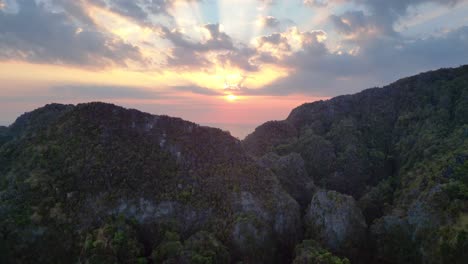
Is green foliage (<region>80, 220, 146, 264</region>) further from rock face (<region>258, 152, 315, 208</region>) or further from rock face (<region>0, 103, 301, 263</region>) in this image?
rock face (<region>258, 152, 315, 208</region>)

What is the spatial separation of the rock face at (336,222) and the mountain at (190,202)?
0.20m

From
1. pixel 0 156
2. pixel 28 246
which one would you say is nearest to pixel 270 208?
pixel 28 246

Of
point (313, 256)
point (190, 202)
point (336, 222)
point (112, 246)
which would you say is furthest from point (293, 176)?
point (112, 246)

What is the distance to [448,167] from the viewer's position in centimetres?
7075

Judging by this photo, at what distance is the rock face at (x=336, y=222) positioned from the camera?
6531 cm

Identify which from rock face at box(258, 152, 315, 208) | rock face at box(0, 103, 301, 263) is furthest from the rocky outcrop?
rock face at box(0, 103, 301, 263)

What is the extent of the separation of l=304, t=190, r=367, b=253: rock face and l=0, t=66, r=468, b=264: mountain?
0.65 ft

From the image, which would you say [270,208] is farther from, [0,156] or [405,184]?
[0,156]

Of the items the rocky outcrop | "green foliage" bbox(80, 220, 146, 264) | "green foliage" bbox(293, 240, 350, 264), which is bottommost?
"green foliage" bbox(293, 240, 350, 264)

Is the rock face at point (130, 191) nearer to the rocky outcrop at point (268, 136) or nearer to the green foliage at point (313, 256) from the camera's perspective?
the green foliage at point (313, 256)

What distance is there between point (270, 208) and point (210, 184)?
1217 centimetres

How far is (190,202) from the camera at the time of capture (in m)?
63.6

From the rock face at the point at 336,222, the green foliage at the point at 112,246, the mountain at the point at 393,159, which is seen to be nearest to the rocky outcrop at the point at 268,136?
the mountain at the point at 393,159

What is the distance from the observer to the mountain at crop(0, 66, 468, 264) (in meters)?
54.2
